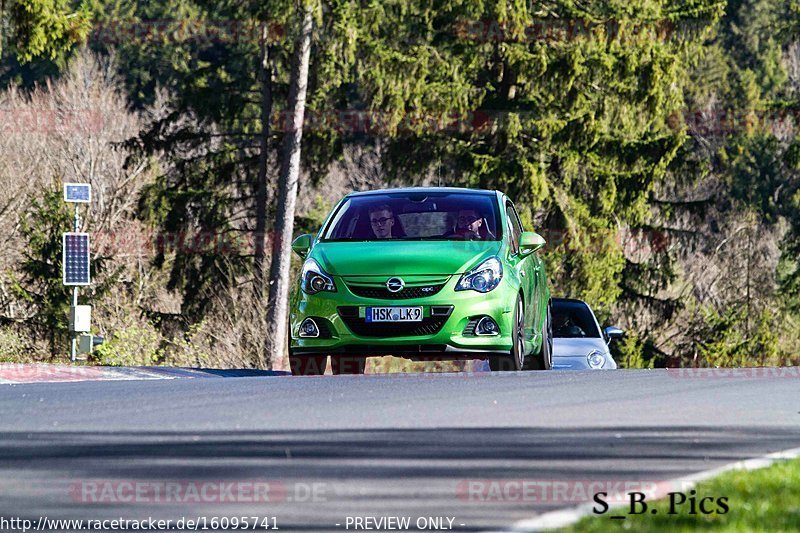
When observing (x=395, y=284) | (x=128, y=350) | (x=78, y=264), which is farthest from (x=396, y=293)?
(x=128, y=350)

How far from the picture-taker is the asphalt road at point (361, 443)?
697 centimetres

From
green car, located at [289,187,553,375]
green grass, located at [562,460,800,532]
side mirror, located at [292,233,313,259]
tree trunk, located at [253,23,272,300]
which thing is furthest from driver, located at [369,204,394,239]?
tree trunk, located at [253,23,272,300]

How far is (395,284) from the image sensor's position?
1457cm

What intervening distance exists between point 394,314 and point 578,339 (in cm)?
817

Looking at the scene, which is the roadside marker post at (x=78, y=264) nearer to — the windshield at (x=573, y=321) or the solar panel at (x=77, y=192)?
the solar panel at (x=77, y=192)

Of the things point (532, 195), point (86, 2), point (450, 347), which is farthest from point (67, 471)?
point (532, 195)

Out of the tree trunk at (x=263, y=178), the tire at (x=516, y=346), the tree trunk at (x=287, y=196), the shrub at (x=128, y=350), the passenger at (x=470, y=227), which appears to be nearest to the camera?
the tire at (x=516, y=346)

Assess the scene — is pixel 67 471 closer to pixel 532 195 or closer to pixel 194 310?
pixel 532 195

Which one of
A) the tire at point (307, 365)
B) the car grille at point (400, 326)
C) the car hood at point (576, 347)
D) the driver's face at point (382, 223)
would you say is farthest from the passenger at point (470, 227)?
the car hood at point (576, 347)

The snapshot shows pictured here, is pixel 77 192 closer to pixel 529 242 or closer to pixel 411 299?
pixel 529 242

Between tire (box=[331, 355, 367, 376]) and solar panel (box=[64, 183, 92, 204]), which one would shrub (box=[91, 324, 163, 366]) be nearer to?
solar panel (box=[64, 183, 92, 204])

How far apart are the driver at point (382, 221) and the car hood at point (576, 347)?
6577mm

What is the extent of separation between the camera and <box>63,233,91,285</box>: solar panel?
937 inches

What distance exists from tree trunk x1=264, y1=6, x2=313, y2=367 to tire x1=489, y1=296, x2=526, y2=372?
67.7ft
